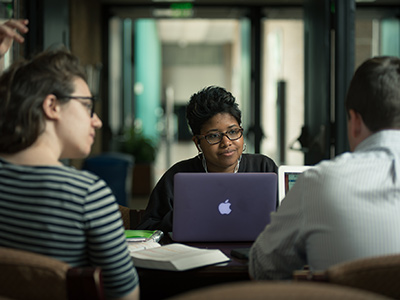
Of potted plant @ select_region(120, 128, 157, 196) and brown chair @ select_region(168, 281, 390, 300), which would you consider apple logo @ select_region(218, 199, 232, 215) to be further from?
potted plant @ select_region(120, 128, 157, 196)

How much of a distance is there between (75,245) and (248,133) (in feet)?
22.3

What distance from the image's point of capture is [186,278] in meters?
1.73

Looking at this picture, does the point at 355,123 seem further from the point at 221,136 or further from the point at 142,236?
the point at 221,136

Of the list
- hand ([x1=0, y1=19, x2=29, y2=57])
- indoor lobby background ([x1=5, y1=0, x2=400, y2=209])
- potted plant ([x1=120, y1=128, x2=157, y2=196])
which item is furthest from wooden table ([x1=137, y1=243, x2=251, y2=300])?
potted plant ([x1=120, y1=128, x2=157, y2=196])

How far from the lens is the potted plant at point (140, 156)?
9.23 meters

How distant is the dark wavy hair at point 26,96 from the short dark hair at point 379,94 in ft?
2.67

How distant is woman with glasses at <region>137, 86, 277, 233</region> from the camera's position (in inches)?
104

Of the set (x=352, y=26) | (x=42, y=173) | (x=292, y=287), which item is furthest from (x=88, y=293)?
(x=352, y=26)

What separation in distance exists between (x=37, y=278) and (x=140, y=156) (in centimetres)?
845

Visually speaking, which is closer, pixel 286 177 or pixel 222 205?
pixel 222 205

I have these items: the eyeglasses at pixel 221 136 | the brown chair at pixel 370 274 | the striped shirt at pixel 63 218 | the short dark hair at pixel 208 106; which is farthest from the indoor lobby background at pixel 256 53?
the brown chair at pixel 370 274

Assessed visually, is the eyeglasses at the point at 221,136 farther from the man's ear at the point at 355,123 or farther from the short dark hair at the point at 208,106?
the man's ear at the point at 355,123

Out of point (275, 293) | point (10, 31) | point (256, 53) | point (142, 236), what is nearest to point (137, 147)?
point (256, 53)

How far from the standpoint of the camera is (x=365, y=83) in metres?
1.53
